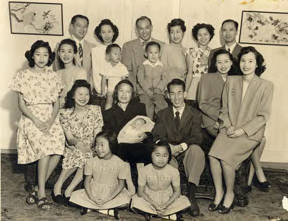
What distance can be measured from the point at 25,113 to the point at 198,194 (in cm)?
147

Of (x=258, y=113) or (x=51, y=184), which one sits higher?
(x=258, y=113)

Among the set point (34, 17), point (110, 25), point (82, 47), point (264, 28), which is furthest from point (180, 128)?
point (34, 17)

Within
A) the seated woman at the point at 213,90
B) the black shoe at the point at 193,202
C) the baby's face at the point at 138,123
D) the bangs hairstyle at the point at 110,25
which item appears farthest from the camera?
the bangs hairstyle at the point at 110,25

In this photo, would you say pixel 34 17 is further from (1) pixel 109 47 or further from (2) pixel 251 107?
(2) pixel 251 107

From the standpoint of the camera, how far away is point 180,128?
10.1 ft

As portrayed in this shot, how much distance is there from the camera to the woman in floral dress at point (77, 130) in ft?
9.79

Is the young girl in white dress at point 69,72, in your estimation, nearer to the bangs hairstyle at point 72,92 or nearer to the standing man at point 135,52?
the bangs hairstyle at point 72,92

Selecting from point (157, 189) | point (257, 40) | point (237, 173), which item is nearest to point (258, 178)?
point (237, 173)

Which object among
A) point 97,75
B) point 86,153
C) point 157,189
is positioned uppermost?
point 97,75

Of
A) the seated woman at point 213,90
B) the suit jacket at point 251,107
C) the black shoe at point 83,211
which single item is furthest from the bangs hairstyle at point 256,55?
the black shoe at point 83,211

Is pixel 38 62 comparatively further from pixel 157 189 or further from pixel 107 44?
pixel 157 189

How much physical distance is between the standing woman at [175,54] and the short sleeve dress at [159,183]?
1086 mm

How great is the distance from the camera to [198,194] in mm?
3109

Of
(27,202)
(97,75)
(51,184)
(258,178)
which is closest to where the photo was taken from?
(27,202)
